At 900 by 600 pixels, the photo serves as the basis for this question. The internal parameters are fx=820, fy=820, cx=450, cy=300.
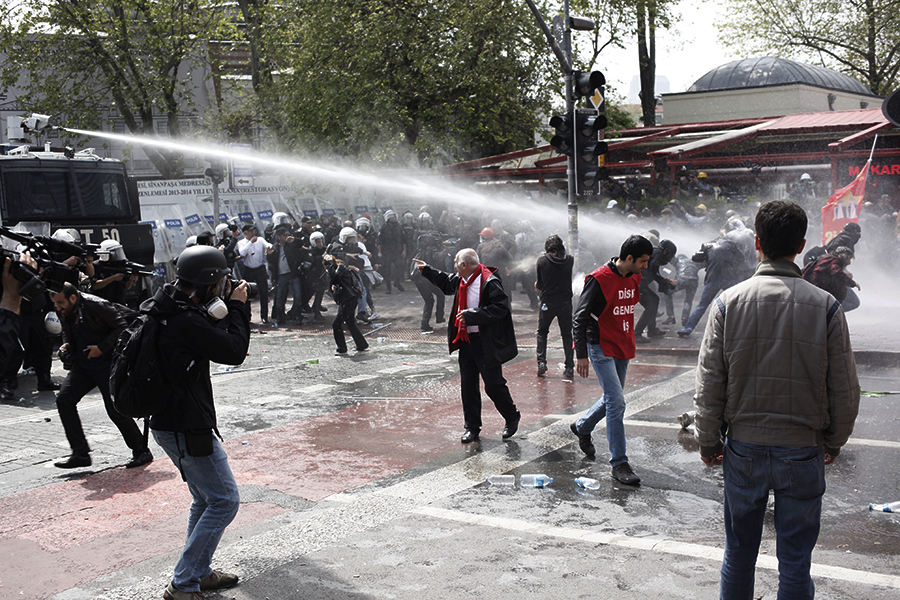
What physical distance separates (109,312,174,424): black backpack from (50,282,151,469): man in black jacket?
283 centimetres

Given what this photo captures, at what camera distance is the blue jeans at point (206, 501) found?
396 centimetres

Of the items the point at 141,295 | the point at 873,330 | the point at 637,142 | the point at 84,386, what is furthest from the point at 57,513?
the point at 637,142

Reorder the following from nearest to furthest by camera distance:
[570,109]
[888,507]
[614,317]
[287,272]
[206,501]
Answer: [206,501] → [888,507] → [614,317] → [570,109] → [287,272]

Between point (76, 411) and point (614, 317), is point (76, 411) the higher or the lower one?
the lower one

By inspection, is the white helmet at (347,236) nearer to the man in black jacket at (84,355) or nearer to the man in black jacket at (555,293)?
the man in black jacket at (555,293)

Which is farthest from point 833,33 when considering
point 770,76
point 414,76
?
point 414,76

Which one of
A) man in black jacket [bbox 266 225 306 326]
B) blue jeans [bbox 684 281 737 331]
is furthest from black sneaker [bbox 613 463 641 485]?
man in black jacket [bbox 266 225 306 326]

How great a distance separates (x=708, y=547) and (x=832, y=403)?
5.52 feet

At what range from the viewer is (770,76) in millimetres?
30016

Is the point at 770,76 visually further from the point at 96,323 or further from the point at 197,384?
the point at 197,384

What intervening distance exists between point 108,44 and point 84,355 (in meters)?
21.8

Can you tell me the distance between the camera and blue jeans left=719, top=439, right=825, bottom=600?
3.13 metres

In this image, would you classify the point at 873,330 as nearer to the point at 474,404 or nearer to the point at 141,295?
the point at 474,404

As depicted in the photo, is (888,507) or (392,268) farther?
(392,268)
